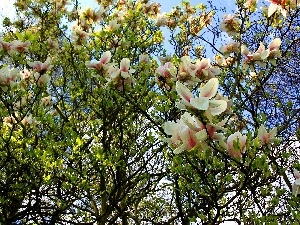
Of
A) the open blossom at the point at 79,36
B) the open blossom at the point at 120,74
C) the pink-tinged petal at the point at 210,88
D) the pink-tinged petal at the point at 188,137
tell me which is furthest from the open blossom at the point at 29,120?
the pink-tinged petal at the point at 210,88

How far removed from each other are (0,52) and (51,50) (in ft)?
6.96

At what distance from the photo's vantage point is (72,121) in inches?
220

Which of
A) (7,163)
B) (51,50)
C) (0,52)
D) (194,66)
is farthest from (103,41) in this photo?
(194,66)

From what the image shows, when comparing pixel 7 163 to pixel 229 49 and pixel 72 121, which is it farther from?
pixel 229 49

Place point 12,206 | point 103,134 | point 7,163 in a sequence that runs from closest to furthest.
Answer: point 7,163 → point 12,206 → point 103,134

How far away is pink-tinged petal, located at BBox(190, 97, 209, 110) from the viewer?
1.80 meters

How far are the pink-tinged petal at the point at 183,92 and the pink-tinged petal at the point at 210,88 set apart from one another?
6 cm

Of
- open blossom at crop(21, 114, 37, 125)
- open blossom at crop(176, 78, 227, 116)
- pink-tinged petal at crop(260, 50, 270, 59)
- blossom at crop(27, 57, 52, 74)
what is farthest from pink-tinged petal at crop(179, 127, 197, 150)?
open blossom at crop(21, 114, 37, 125)

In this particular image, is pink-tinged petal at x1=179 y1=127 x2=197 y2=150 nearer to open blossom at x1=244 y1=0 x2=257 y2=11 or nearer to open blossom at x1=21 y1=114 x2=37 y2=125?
open blossom at x1=21 y1=114 x2=37 y2=125

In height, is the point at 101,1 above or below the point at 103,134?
above

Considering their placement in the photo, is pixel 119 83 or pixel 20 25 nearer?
pixel 119 83

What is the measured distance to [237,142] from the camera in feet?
7.34

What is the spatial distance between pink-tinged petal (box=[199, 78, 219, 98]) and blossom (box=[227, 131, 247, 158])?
434 millimetres

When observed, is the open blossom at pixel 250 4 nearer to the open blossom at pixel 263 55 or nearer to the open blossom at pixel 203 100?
the open blossom at pixel 263 55
